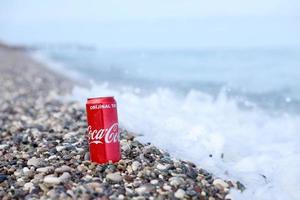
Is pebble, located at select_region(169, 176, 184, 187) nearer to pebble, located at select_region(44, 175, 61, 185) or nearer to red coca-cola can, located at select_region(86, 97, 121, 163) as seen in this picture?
red coca-cola can, located at select_region(86, 97, 121, 163)

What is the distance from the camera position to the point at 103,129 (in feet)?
14.2

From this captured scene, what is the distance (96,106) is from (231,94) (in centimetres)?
828

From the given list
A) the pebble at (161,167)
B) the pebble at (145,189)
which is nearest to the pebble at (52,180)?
the pebble at (145,189)

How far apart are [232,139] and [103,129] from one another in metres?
2.47

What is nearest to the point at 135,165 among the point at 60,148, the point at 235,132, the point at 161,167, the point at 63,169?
the point at 161,167

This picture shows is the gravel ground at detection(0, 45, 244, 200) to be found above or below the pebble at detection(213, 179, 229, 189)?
above

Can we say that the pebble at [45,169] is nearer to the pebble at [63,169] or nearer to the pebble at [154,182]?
the pebble at [63,169]

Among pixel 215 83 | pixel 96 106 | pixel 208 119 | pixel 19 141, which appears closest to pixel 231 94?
pixel 215 83

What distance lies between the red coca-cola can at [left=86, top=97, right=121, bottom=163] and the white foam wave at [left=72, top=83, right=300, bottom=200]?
885 mm

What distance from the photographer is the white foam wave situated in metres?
4.63

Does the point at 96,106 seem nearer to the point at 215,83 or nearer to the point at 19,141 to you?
the point at 19,141

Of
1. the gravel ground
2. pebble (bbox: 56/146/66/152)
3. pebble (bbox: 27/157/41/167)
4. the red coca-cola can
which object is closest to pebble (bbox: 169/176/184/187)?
the gravel ground

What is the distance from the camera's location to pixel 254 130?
7285 millimetres

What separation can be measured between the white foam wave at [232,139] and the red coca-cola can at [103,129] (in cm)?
89
